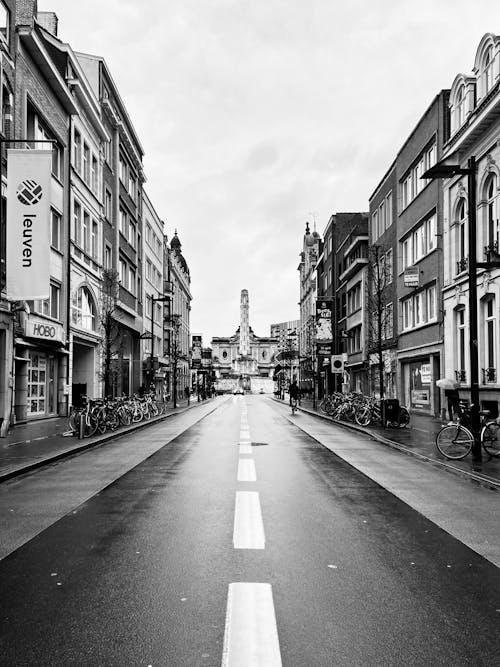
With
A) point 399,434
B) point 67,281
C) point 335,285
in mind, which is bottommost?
point 399,434

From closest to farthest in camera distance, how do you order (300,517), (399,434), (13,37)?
(300,517)
(399,434)
(13,37)

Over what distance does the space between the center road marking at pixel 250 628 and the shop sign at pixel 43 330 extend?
20853mm

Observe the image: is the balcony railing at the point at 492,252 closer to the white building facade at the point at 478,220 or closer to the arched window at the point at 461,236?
the white building facade at the point at 478,220

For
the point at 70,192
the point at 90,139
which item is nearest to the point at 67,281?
the point at 70,192

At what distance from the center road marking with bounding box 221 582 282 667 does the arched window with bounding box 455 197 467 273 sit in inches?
913

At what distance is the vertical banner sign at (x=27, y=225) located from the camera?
20.3m

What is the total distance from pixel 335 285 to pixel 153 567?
60.1 m

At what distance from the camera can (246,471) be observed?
1198 cm

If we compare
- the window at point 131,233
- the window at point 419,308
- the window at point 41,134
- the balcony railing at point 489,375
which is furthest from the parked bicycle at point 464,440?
the window at point 131,233

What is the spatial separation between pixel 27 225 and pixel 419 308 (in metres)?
20.2

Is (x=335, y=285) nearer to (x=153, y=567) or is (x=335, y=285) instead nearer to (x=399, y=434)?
(x=399, y=434)

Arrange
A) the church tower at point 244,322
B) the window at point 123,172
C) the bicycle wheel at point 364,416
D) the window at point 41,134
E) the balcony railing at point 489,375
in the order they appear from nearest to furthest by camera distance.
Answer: the balcony railing at point 489,375, the bicycle wheel at point 364,416, the window at point 41,134, the window at point 123,172, the church tower at point 244,322

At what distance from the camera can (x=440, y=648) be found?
13.2 ft

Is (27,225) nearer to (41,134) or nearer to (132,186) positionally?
(41,134)
